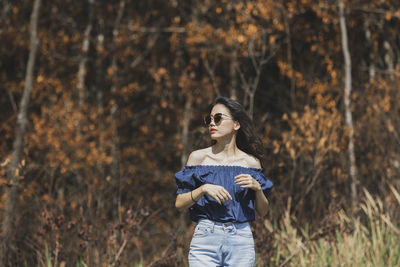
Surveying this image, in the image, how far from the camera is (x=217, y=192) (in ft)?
10.1

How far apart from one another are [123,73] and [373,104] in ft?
22.9

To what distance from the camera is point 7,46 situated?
14.4 meters

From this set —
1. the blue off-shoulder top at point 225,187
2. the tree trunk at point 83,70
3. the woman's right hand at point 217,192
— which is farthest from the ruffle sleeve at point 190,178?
the tree trunk at point 83,70

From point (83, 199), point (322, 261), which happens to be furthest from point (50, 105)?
point (322, 261)

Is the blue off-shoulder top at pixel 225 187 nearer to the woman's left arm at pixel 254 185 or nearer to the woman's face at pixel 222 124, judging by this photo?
the woman's left arm at pixel 254 185

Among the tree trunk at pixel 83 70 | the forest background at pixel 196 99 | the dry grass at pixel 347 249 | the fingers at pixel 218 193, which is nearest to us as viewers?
the fingers at pixel 218 193

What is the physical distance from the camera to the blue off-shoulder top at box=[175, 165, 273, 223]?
126 inches

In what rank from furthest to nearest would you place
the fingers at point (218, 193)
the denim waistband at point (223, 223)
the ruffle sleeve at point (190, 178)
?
1. the ruffle sleeve at point (190, 178)
2. the denim waistband at point (223, 223)
3. the fingers at point (218, 193)

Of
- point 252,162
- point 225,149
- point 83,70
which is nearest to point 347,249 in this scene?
point 252,162

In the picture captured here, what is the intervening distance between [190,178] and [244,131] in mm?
520

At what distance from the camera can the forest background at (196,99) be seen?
7.25 metres

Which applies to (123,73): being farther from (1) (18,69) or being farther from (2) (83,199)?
(2) (83,199)

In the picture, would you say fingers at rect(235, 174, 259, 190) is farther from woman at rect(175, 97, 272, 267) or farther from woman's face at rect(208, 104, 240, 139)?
woman's face at rect(208, 104, 240, 139)

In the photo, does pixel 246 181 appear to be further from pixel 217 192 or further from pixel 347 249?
pixel 347 249
